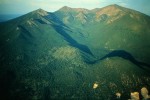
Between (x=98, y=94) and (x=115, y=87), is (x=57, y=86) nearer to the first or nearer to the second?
(x=98, y=94)

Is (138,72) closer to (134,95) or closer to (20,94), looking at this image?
(134,95)

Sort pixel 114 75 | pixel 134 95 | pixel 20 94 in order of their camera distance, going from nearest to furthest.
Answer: pixel 134 95, pixel 20 94, pixel 114 75

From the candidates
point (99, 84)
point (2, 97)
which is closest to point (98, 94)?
point (99, 84)

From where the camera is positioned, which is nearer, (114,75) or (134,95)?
(134,95)

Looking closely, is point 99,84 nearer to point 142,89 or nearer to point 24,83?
point 142,89

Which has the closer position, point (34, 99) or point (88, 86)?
point (34, 99)

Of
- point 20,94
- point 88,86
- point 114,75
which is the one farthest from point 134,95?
point 20,94

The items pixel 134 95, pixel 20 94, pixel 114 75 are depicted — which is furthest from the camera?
pixel 114 75

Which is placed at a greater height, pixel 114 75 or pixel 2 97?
pixel 114 75

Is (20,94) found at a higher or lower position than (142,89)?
lower
